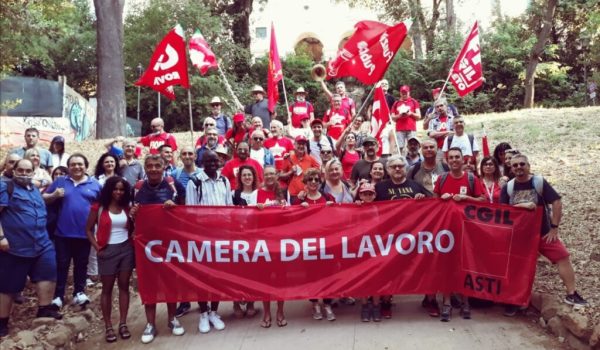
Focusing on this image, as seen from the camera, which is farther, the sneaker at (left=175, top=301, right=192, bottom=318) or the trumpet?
the trumpet

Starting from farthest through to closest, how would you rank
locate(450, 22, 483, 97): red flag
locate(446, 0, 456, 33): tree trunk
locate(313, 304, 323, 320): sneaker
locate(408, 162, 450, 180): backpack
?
locate(446, 0, 456, 33): tree trunk
locate(450, 22, 483, 97): red flag
locate(408, 162, 450, 180): backpack
locate(313, 304, 323, 320): sneaker

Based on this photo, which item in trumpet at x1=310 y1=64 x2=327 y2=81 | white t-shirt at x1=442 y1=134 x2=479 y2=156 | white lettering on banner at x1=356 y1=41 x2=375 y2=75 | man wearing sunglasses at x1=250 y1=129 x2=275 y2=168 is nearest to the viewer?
man wearing sunglasses at x1=250 y1=129 x2=275 y2=168

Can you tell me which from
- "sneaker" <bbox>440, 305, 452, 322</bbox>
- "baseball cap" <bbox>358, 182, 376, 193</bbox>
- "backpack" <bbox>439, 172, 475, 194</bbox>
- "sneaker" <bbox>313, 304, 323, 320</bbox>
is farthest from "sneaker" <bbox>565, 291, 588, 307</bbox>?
"sneaker" <bbox>313, 304, 323, 320</bbox>

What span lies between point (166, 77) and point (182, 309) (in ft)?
14.7

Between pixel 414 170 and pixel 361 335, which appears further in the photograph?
pixel 414 170

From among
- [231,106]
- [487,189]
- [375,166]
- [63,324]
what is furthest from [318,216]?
[231,106]

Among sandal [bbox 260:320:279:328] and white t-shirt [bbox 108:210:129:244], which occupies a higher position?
white t-shirt [bbox 108:210:129:244]

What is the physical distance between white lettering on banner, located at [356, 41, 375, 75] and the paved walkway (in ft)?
13.1

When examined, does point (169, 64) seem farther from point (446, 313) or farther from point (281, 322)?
point (446, 313)

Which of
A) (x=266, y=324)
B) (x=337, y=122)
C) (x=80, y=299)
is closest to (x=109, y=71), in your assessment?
(x=337, y=122)

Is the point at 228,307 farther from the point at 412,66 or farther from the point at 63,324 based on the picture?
the point at 412,66

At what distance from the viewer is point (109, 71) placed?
16.6 meters

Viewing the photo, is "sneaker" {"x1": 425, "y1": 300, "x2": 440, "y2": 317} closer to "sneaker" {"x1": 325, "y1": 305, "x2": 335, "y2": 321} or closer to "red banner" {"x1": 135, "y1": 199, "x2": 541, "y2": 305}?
"red banner" {"x1": 135, "y1": 199, "x2": 541, "y2": 305}

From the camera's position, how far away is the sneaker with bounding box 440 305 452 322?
5.93 meters
